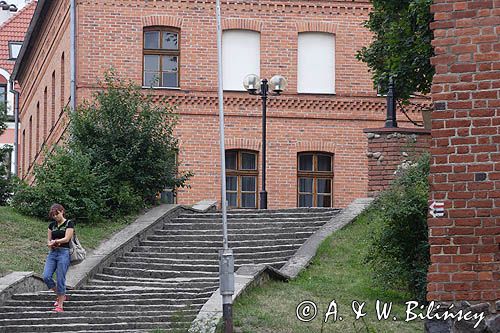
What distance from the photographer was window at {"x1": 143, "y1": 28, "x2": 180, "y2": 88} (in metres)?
36.6

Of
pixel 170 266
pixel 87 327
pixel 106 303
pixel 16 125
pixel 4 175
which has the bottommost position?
pixel 87 327

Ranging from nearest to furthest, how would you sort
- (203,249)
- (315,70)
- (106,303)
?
1. (106,303)
2. (203,249)
3. (315,70)

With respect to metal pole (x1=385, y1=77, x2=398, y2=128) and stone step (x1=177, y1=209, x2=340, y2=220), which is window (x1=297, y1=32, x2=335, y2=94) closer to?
metal pole (x1=385, y1=77, x2=398, y2=128)

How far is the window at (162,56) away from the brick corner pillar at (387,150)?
33.6 feet

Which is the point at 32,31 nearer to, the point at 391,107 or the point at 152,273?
the point at 391,107

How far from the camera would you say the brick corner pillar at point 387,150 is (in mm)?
27484

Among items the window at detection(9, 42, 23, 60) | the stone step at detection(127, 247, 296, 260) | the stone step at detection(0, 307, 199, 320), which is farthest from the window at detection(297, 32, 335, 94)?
the window at detection(9, 42, 23, 60)

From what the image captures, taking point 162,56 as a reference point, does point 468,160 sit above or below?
below

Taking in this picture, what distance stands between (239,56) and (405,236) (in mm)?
18496

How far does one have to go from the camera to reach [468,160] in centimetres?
1301

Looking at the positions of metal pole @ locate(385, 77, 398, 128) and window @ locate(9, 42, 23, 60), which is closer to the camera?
metal pole @ locate(385, 77, 398, 128)

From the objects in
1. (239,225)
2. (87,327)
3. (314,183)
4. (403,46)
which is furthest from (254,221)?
(314,183)

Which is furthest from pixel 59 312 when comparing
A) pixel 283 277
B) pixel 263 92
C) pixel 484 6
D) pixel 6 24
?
pixel 6 24

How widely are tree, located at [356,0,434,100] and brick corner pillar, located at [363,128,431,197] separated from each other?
2330 mm
